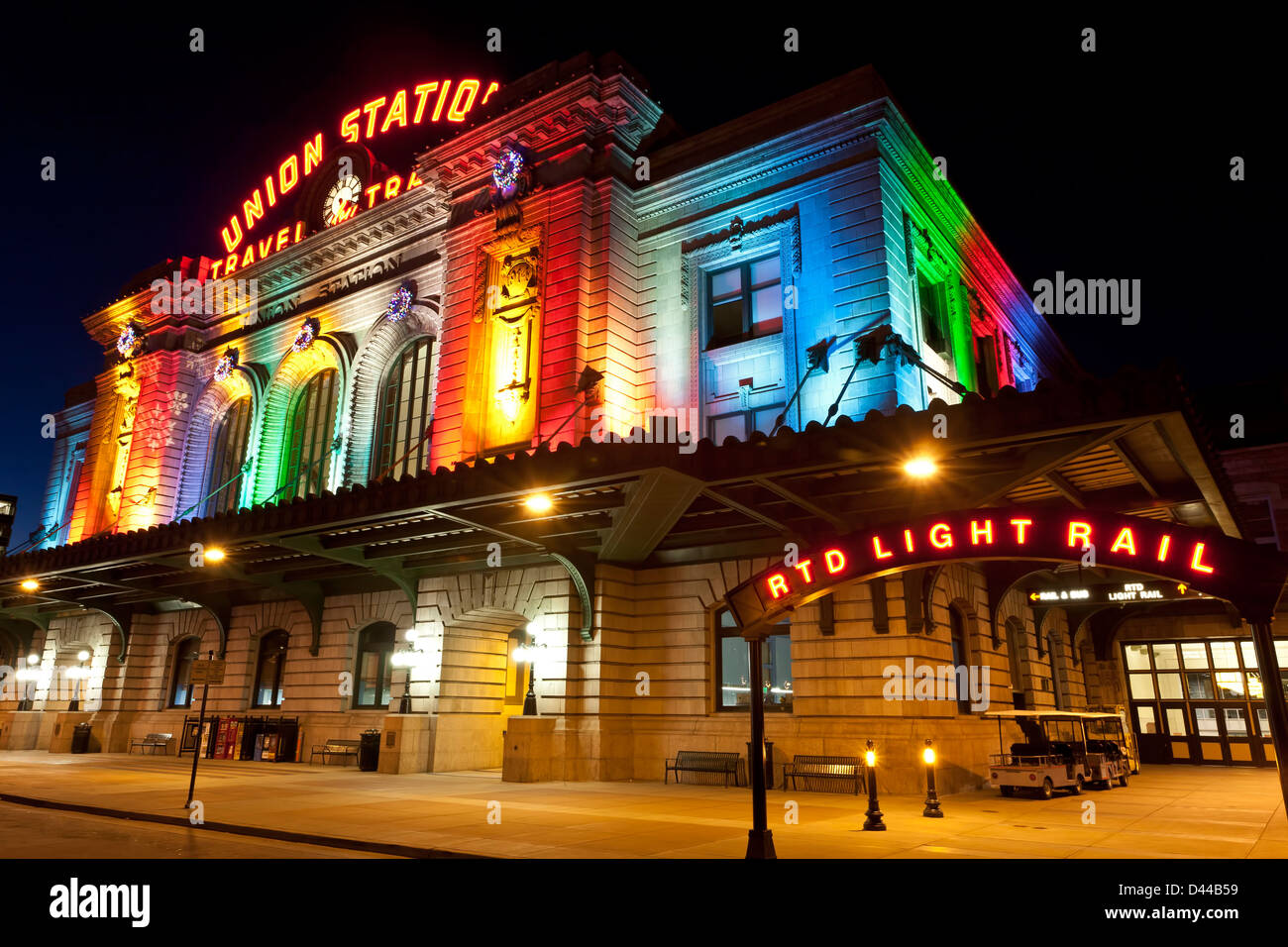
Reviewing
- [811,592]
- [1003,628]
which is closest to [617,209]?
[1003,628]

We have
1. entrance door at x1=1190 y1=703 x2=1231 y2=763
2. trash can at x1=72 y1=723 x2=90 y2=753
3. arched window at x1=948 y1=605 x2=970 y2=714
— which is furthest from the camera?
trash can at x1=72 y1=723 x2=90 y2=753

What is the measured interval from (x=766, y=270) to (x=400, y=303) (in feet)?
44.8

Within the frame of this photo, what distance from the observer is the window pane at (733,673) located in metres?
21.7

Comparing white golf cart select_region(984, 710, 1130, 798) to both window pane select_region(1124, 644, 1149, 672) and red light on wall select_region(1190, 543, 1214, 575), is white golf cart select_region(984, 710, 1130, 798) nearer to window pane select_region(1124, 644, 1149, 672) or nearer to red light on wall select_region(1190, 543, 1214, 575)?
red light on wall select_region(1190, 543, 1214, 575)

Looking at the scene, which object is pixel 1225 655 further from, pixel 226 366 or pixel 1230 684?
pixel 226 366

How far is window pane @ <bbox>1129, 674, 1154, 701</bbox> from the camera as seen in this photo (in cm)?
3078

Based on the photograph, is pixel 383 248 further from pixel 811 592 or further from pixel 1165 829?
pixel 1165 829

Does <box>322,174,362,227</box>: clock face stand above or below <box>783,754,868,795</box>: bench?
above

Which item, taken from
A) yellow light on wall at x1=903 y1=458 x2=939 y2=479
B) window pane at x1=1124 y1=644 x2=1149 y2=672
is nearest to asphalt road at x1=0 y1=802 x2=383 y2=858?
yellow light on wall at x1=903 y1=458 x2=939 y2=479

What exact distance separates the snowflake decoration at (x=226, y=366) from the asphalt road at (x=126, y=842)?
2634 cm

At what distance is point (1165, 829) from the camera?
40.2 feet

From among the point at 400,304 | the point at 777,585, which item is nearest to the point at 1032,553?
the point at 777,585

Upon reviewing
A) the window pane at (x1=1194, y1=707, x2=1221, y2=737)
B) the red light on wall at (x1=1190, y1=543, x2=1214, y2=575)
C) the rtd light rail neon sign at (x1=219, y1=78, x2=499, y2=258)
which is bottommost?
the window pane at (x1=1194, y1=707, x2=1221, y2=737)

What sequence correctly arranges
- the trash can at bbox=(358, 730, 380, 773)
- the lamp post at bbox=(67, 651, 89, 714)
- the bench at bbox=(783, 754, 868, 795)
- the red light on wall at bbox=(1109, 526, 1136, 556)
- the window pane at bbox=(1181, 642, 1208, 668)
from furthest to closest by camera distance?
the lamp post at bbox=(67, 651, 89, 714) → the window pane at bbox=(1181, 642, 1208, 668) → the trash can at bbox=(358, 730, 380, 773) → the bench at bbox=(783, 754, 868, 795) → the red light on wall at bbox=(1109, 526, 1136, 556)
